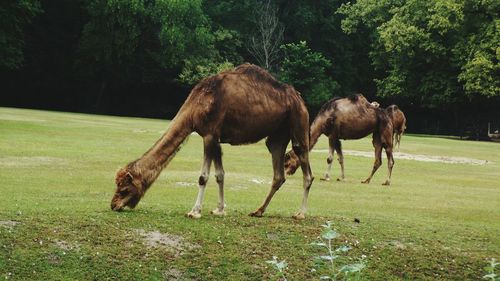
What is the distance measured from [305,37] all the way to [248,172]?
52.5 meters

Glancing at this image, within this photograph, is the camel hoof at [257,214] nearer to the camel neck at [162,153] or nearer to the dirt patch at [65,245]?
the camel neck at [162,153]

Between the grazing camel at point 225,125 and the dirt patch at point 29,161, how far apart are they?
33.1 ft

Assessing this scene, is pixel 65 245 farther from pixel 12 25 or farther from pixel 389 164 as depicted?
pixel 12 25

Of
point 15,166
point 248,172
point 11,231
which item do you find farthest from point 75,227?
point 248,172

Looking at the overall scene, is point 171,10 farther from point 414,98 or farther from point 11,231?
point 11,231

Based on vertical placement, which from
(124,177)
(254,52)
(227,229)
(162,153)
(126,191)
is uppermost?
(254,52)

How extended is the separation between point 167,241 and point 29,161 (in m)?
12.5

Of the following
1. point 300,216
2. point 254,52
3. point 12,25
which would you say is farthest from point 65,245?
point 254,52

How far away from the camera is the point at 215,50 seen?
2569 inches

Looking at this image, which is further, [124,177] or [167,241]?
[124,177]

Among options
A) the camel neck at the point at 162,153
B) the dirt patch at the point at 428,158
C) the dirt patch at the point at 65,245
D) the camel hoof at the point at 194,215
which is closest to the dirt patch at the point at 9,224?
the dirt patch at the point at 65,245

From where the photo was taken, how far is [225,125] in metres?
10.5

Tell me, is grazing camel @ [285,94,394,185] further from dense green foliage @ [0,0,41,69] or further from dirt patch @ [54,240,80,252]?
dense green foliage @ [0,0,41,69]

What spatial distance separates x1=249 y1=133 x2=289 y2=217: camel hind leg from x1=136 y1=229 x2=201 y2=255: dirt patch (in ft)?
7.37
